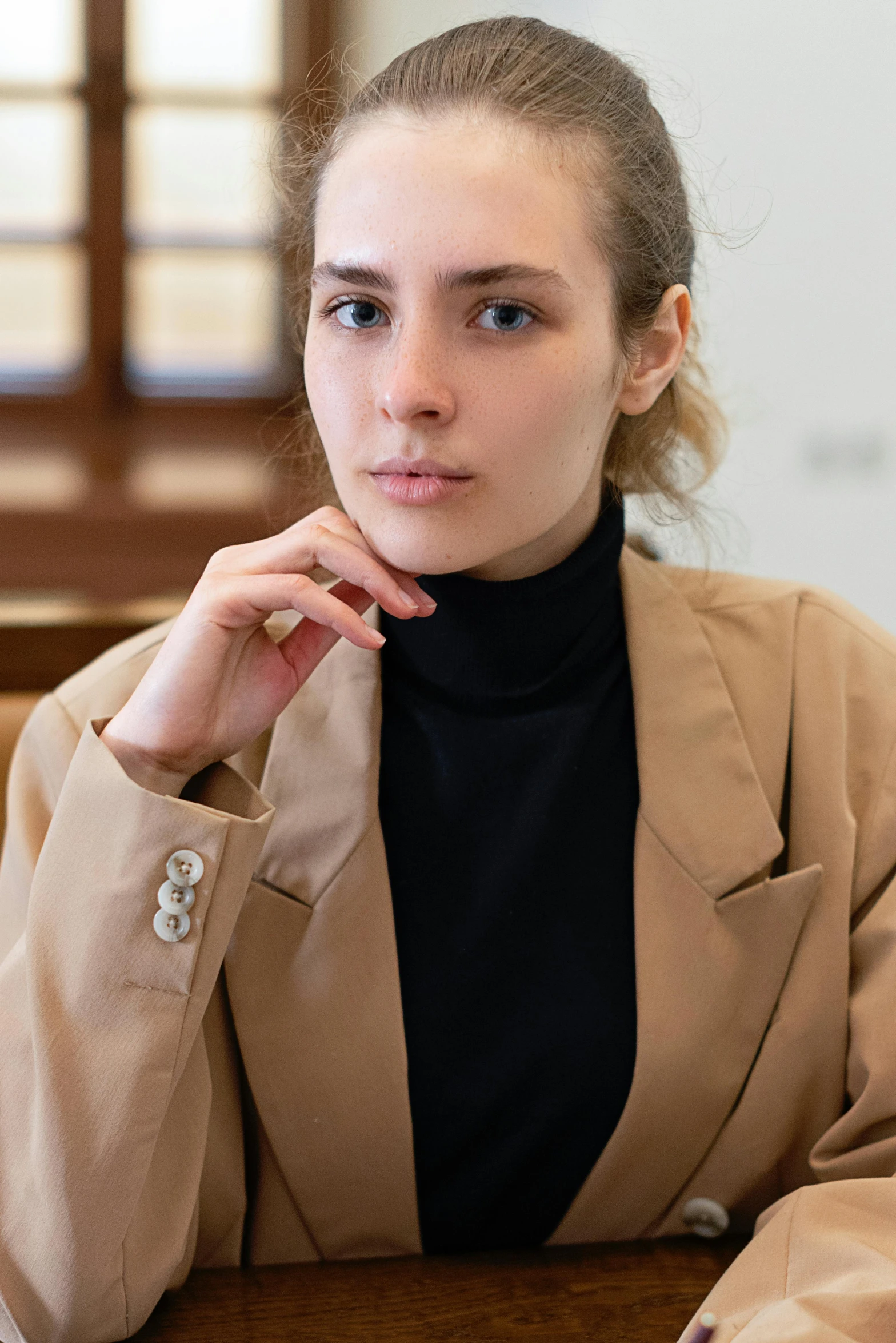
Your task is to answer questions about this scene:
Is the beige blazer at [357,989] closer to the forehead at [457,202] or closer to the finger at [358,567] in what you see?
the finger at [358,567]

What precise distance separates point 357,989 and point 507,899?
136 millimetres

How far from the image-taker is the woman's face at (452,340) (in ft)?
3.08

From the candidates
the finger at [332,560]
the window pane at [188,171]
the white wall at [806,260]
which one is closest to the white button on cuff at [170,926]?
the finger at [332,560]

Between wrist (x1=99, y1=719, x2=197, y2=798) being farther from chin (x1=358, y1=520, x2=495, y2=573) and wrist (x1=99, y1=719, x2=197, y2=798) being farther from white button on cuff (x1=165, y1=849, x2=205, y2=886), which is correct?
chin (x1=358, y1=520, x2=495, y2=573)

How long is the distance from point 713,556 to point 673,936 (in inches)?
20.9

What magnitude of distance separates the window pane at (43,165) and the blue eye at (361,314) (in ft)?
13.5

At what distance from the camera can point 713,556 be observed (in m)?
1.51

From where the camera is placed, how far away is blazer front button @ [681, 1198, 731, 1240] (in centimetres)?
107

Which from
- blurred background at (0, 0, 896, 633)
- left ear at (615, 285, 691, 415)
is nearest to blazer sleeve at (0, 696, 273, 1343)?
left ear at (615, 285, 691, 415)

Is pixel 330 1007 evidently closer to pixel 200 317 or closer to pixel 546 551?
pixel 546 551

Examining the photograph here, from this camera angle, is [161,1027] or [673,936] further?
[673,936]

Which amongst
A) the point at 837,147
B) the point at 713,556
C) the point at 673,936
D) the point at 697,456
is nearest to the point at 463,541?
the point at 673,936

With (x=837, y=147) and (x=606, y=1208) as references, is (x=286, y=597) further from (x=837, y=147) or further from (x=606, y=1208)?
(x=837, y=147)

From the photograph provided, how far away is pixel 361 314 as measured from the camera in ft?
3.23
